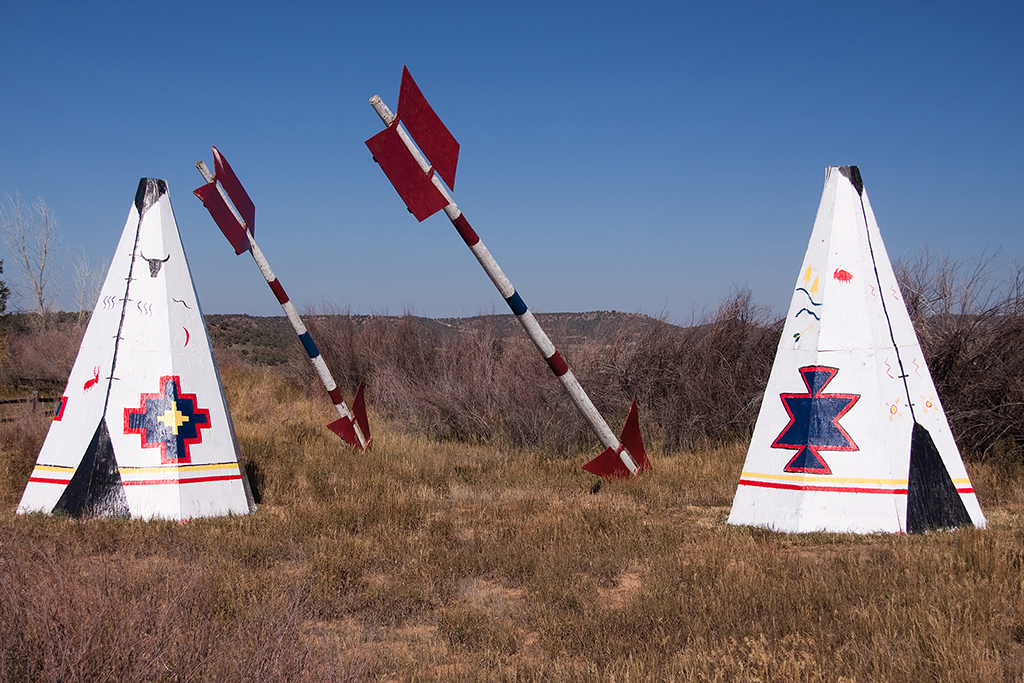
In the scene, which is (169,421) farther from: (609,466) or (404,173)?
(609,466)

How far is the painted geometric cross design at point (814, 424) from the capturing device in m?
5.52

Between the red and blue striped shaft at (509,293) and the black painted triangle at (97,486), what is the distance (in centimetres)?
356

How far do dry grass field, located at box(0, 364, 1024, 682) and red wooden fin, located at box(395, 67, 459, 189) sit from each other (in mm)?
3153

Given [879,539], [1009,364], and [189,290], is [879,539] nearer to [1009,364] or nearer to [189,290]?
[1009,364]

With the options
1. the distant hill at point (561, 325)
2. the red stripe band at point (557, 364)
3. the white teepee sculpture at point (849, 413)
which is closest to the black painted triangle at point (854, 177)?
the white teepee sculpture at point (849, 413)

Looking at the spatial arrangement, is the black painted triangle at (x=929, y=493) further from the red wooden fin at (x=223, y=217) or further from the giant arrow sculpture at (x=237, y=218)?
the red wooden fin at (x=223, y=217)

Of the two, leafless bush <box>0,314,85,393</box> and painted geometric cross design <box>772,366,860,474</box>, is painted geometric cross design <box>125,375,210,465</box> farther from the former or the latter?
leafless bush <box>0,314,85,393</box>

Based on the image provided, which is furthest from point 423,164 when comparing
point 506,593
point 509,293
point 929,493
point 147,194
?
point 929,493

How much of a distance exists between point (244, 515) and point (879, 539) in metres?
5.22

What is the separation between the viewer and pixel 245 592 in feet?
14.5

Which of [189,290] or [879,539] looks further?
[189,290]

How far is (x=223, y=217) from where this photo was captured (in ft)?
26.5

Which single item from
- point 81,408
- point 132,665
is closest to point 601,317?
point 81,408

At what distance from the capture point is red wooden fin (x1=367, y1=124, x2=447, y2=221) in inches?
240
